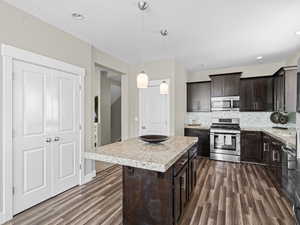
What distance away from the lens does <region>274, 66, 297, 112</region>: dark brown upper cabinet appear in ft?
10.9

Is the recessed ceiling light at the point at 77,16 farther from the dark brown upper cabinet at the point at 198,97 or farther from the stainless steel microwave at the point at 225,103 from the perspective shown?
the stainless steel microwave at the point at 225,103

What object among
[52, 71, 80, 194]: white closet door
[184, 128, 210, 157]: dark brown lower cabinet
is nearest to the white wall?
[52, 71, 80, 194]: white closet door

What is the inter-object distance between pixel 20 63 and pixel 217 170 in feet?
14.3

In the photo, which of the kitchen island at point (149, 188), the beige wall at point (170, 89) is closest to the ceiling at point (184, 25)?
the beige wall at point (170, 89)

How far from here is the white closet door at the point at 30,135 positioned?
225 cm

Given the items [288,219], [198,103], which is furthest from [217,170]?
[198,103]

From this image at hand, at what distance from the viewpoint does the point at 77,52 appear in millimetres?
3123

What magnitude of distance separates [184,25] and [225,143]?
3385 millimetres

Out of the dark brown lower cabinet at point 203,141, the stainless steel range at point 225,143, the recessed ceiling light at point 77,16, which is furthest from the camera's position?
the dark brown lower cabinet at point 203,141

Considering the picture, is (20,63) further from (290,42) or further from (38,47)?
(290,42)

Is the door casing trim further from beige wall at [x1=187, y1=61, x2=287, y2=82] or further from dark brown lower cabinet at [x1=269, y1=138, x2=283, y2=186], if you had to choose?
beige wall at [x1=187, y1=61, x2=287, y2=82]

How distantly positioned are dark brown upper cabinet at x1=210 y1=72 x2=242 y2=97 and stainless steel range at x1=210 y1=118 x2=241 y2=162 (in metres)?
1.02

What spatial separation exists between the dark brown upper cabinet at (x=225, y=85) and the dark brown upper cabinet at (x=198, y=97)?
28cm

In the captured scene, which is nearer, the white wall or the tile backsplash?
the tile backsplash
